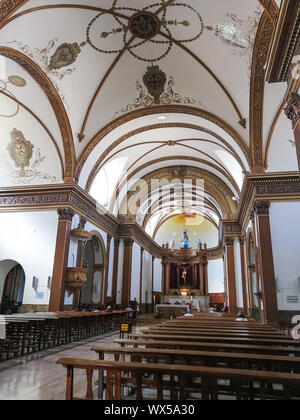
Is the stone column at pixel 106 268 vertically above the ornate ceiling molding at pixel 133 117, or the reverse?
the ornate ceiling molding at pixel 133 117

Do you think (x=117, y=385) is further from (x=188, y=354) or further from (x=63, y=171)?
(x=63, y=171)

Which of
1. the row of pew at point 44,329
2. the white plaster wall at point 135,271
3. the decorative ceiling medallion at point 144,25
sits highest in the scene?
the decorative ceiling medallion at point 144,25

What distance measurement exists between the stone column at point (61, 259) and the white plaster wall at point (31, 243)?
0.89 feet

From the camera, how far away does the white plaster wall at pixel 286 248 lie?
27.9 feet

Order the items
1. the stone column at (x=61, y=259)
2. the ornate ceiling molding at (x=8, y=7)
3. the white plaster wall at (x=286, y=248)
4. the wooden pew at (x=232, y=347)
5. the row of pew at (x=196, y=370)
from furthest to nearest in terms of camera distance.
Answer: the stone column at (x=61, y=259)
the white plaster wall at (x=286, y=248)
the ornate ceiling molding at (x=8, y=7)
the wooden pew at (x=232, y=347)
the row of pew at (x=196, y=370)

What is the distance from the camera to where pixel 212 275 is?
85.1ft

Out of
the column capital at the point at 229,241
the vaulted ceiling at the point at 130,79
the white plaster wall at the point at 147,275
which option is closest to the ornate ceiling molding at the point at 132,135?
the vaulted ceiling at the point at 130,79

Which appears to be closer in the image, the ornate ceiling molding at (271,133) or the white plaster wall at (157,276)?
the ornate ceiling molding at (271,133)

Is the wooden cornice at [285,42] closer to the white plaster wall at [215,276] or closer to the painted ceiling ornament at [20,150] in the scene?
the painted ceiling ornament at [20,150]

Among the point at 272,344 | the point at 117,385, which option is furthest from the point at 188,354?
the point at 272,344

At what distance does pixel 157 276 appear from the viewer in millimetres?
25125

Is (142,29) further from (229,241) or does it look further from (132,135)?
(229,241)

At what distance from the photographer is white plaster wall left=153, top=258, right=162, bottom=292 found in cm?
2450

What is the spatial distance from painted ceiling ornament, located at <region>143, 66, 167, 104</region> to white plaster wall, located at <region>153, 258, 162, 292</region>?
54.8ft
